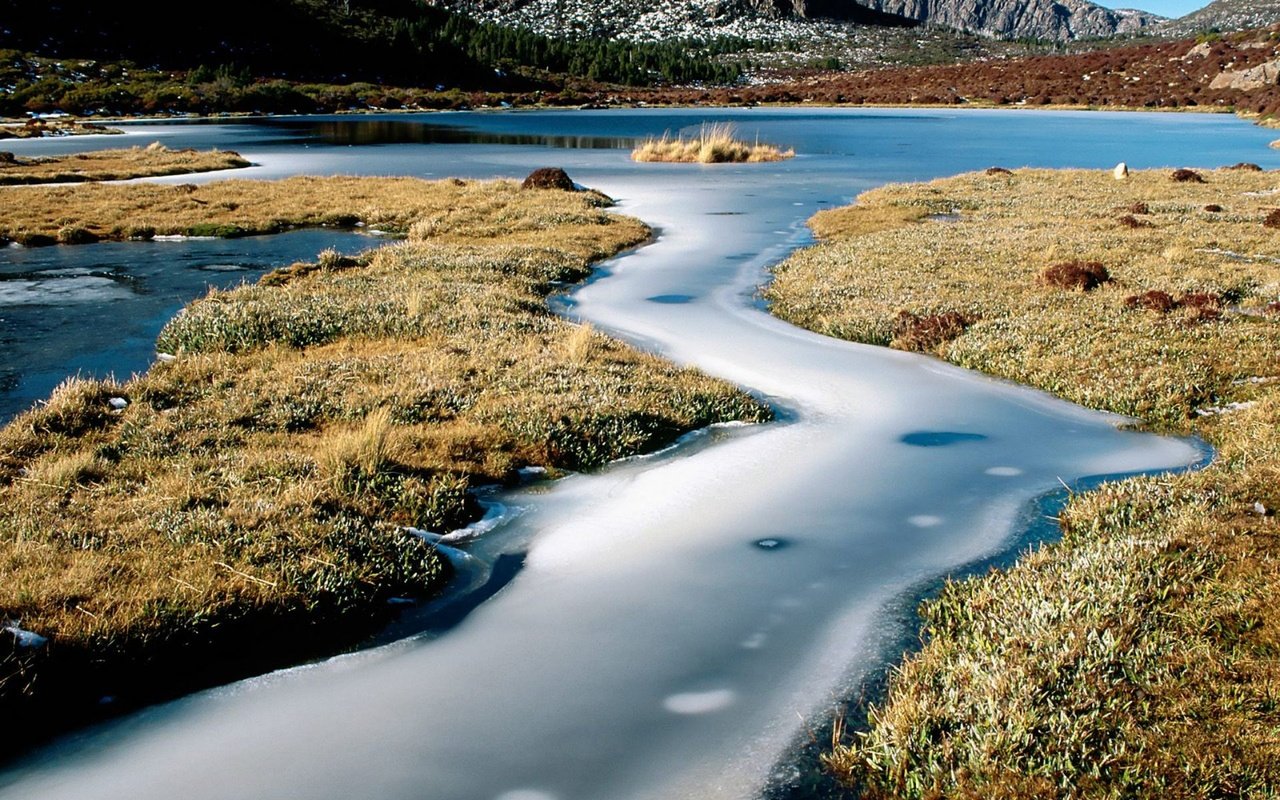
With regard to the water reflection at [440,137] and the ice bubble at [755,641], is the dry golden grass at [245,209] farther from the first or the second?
the water reflection at [440,137]

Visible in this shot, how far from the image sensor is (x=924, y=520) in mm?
9805

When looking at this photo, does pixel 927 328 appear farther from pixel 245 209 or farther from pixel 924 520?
pixel 245 209

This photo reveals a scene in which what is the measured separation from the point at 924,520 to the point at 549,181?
33490 millimetres

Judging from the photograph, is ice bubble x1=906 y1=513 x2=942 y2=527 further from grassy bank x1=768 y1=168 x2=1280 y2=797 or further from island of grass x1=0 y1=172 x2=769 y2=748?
island of grass x1=0 y1=172 x2=769 y2=748

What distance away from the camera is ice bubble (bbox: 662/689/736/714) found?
6.64 meters

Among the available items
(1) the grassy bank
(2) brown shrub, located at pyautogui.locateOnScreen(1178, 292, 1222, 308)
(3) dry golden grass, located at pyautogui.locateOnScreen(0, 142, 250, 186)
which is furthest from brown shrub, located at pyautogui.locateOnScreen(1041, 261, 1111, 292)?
(3) dry golden grass, located at pyautogui.locateOnScreen(0, 142, 250, 186)

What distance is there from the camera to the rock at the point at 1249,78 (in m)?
106

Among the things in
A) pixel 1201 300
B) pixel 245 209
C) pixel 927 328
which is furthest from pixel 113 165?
pixel 1201 300

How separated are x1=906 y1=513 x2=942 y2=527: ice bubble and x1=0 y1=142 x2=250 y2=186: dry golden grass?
149 feet

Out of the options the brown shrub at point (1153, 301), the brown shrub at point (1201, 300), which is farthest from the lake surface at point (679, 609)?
the brown shrub at point (1201, 300)

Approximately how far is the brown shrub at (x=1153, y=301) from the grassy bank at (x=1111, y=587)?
59 millimetres

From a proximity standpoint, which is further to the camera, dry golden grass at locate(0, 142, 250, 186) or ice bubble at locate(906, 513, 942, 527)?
dry golden grass at locate(0, 142, 250, 186)

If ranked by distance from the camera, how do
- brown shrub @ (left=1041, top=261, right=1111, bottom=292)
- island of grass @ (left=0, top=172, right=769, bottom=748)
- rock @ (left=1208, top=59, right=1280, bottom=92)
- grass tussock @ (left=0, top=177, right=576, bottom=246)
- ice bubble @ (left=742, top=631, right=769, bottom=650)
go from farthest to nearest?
rock @ (left=1208, top=59, right=1280, bottom=92) < grass tussock @ (left=0, top=177, right=576, bottom=246) < brown shrub @ (left=1041, top=261, right=1111, bottom=292) < ice bubble @ (left=742, top=631, right=769, bottom=650) < island of grass @ (left=0, top=172, right=769, bottom=748)

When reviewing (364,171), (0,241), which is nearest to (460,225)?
(0,241)
